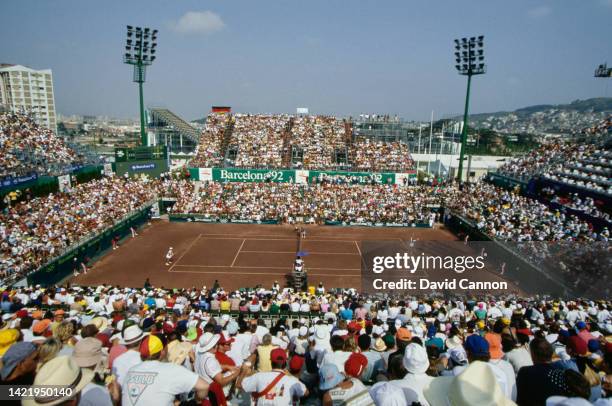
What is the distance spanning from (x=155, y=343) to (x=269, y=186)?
34.0m

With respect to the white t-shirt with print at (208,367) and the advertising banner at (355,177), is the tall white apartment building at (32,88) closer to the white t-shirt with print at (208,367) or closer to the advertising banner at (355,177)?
the advertising banner at (355,177)

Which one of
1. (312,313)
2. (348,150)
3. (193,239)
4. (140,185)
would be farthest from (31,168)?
(348,150)

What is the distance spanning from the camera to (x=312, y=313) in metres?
11.7

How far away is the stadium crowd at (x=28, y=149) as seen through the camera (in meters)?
27.5

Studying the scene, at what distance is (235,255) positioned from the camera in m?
25.2

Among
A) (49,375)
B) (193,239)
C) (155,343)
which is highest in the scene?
(49,375)

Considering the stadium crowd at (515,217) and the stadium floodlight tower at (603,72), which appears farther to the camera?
the stadium floodlight tower at (603,72)

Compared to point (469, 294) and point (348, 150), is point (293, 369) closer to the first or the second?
point (469, 294)

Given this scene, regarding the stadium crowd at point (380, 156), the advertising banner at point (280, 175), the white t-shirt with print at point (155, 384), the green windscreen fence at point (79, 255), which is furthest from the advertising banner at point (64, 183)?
the white t-shirt with print at point (155, 384)

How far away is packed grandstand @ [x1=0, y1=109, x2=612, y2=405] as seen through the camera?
3562 millimetres

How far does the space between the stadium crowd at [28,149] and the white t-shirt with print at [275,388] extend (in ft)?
96.6

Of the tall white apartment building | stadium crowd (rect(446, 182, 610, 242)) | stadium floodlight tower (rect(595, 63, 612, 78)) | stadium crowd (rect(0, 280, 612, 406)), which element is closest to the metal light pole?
stadium floodlight tower (rect(595, 63, 612, 78))

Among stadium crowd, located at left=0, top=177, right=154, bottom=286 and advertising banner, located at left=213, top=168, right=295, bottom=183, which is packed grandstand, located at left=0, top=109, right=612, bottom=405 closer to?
stadium crowd, located at left=0, top=177, right=154, bottom=286

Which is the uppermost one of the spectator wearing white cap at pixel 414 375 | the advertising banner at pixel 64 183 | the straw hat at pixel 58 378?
the straw hat at pixel 58 378
